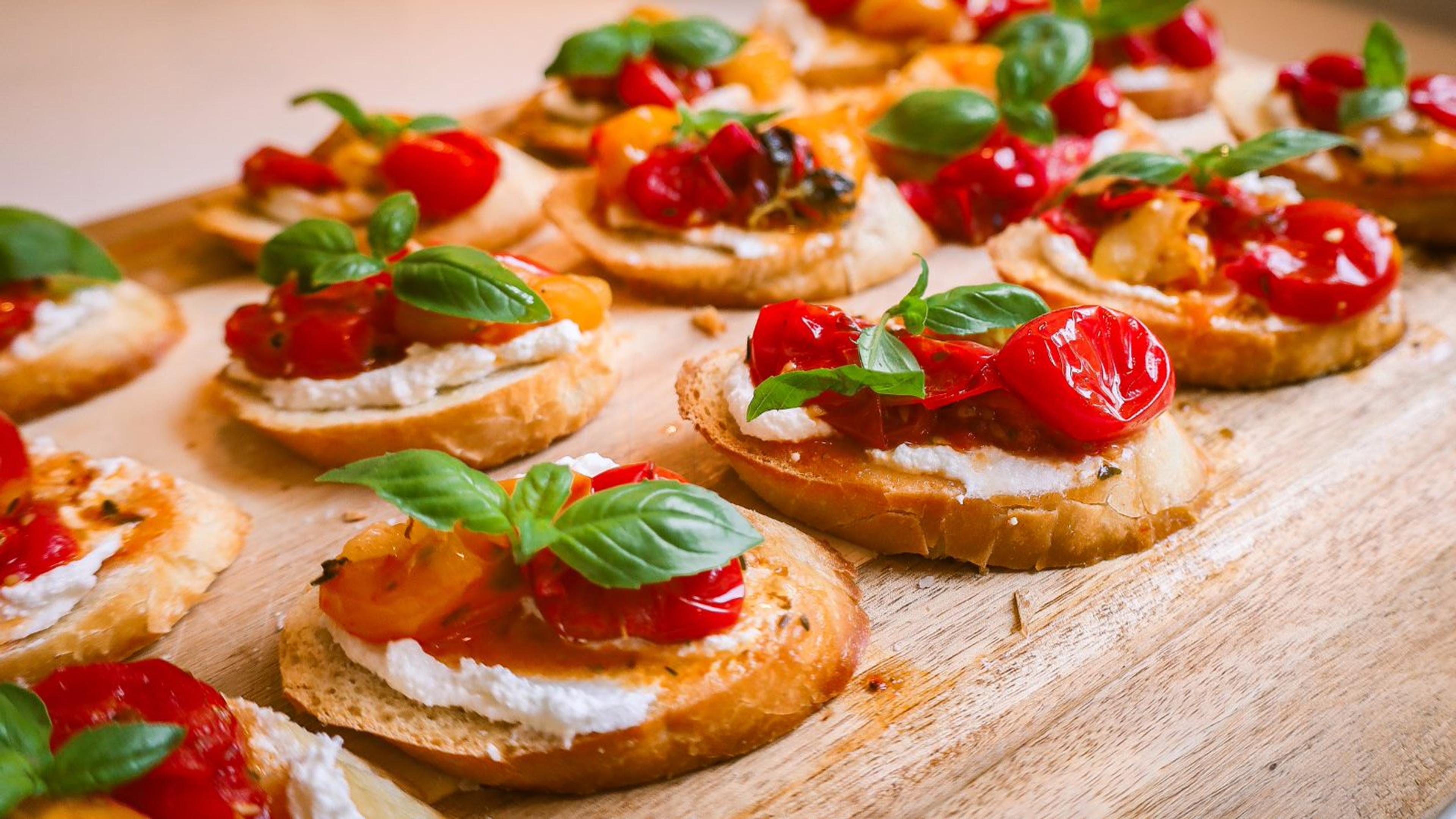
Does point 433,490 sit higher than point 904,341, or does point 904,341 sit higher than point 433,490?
point 433,490

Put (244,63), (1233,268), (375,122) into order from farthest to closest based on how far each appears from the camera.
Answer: (244,63), (375,122), (1233,268)

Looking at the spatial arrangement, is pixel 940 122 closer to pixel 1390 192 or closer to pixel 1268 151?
pixel 1268 151

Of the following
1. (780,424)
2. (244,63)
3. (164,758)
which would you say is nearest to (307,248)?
(780,424)

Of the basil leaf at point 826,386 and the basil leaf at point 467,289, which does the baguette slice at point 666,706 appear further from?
the basil leaf at point 467,289

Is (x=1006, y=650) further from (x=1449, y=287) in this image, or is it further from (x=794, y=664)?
(x=1449, y=287)

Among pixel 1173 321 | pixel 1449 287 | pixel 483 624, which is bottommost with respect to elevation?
pixel 1449 287

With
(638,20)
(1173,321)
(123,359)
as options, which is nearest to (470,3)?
(638,20)
